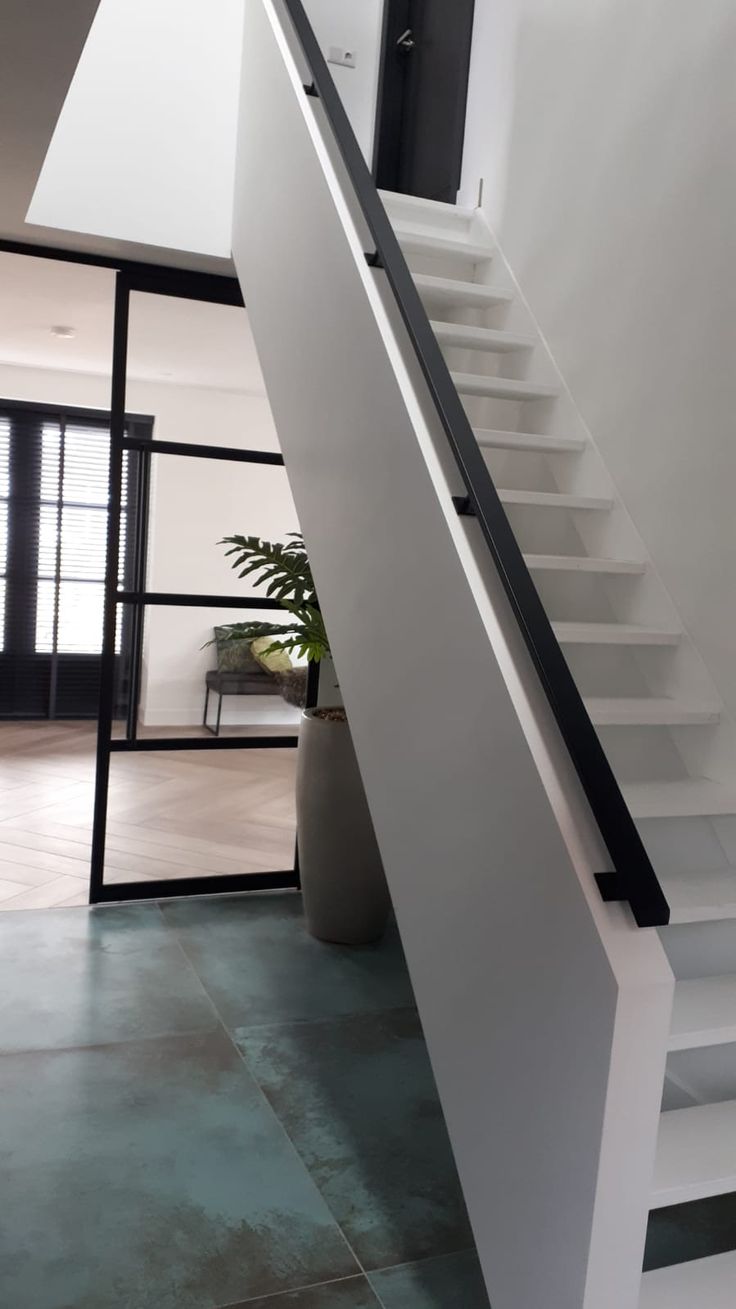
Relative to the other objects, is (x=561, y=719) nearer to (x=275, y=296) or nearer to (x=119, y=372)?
(x=275, y=296)

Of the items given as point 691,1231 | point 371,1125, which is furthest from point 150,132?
point 691,1231

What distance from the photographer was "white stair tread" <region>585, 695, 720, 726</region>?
2.88 metres

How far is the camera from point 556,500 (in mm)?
3373

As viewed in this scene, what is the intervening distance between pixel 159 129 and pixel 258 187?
0.61 metres

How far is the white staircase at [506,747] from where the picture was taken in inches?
70.1

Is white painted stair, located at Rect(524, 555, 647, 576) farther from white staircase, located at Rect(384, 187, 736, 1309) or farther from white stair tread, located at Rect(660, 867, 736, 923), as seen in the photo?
white stair tread, located at Rect(660, 867, 736, 923)

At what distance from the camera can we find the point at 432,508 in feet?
7.79

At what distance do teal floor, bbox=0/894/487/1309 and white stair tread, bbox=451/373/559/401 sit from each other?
6.76ft

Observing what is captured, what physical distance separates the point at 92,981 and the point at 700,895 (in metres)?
2.12

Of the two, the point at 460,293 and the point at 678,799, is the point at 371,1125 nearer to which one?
the point at 678,799

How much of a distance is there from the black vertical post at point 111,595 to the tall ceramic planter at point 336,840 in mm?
799

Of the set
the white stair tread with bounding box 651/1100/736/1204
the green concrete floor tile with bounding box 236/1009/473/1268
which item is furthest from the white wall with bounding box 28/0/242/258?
the white stair tread with bounding box 651/1100/736/1204

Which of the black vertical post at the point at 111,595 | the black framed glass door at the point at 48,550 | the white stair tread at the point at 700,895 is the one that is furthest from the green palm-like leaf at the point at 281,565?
the black framed glass door at the point at 48,550

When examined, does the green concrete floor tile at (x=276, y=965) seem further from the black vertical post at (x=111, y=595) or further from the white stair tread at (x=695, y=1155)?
the white stair tread at (x=695, y=1155)
